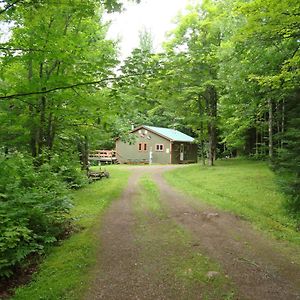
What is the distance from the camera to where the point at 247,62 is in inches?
611

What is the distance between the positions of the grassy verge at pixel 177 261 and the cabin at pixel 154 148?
3323cm

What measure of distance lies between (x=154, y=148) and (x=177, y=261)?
37928 millimetres

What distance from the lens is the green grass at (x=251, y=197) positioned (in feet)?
32.5

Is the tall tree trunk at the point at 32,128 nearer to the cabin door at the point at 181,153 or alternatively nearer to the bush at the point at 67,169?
the bush at the point at 67,169

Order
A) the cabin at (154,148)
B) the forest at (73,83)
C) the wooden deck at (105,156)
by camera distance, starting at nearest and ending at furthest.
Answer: the forest at (73,83) < the wooden deck at (105,156) < the cabin at (154,148)

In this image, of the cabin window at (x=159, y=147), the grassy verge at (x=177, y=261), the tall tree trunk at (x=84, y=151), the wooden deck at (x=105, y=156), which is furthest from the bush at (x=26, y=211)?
the cabin window at (x=159, y=147)

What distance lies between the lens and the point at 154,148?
44.6m

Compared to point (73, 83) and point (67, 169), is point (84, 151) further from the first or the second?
point (73, 83)

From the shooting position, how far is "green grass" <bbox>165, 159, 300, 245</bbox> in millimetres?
9911

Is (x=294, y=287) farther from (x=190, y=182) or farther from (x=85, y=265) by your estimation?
(x=190, y=182)

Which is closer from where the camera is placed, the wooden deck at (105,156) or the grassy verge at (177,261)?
the grassy verge at (177,261)

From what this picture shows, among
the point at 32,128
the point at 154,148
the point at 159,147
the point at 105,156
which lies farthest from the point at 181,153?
the point at 32,128

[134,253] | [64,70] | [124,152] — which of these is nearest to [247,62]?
[64,70]

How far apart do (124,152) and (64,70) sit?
34604mm
